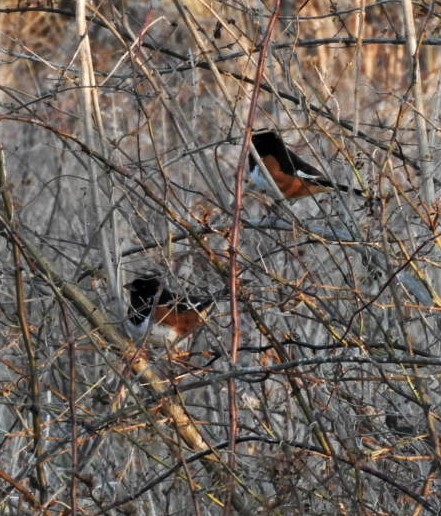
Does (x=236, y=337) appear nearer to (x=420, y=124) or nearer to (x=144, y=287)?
(x=420, y=124)

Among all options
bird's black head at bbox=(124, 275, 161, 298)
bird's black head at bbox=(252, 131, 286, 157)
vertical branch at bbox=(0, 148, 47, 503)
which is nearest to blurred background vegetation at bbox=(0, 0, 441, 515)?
vertical branch at bbox=(0, 148, 47, 503)

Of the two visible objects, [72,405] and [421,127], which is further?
[421,127]

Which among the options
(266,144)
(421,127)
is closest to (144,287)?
(266,144)

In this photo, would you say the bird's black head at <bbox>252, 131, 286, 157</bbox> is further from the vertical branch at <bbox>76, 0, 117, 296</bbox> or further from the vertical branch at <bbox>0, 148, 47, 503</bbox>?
the vertical branch at <bbox>0, 148, 47, 503</bbox>

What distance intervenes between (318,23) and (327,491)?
4188 mm

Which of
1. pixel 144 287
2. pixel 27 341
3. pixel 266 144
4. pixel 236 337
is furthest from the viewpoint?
pixel 266 144

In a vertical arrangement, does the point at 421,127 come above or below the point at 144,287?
above

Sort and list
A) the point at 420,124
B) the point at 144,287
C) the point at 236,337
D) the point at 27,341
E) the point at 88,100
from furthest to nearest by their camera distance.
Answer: the point at 144,287
the point at 88,100
the point at 420,124
the point at 27,341
the point at 236,337

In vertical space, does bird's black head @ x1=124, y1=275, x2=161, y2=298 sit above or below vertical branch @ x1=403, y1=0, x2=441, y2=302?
below

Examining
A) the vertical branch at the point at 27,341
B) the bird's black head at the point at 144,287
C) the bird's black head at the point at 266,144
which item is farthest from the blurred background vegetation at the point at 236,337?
the bird's black head at the point at 266,144

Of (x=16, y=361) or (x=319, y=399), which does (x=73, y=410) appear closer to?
(x=319, y=399)

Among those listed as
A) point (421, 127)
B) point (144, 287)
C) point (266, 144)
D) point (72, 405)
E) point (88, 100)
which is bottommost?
point (144, 287)

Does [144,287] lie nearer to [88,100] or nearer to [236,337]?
[88,100]

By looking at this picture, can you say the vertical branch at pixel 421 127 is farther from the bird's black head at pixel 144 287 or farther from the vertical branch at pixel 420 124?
the bird's black head at pixel 144 287
